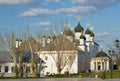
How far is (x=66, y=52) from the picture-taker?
233 ft

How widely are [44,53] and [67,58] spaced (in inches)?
638

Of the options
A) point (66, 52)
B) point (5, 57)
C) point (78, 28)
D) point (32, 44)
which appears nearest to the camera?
point (32, 44)

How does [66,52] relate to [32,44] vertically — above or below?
below

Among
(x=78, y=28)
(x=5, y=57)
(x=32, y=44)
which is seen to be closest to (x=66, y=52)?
(x=32, y=44)

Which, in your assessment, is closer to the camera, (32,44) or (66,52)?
(32,44)

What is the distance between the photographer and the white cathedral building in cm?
6794

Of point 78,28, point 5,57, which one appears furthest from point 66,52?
point 78,28

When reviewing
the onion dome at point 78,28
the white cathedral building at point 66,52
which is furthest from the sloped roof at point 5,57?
the onion dome at point 78,28

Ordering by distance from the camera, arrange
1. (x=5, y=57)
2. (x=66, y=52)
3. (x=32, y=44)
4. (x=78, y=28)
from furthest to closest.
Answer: (x=78, y=28) < (x=5, y=57) < (x=66, y=52) < (x=32, y=44)

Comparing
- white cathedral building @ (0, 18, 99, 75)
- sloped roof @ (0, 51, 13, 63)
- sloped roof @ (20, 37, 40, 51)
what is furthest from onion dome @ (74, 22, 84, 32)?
sloped roof @ (20, 37, 40, 51)

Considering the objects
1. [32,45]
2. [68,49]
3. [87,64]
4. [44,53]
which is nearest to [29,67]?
[32,45]

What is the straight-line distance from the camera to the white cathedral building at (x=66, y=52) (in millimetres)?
67938

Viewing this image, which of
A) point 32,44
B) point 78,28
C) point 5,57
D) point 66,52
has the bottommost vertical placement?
point 5,57

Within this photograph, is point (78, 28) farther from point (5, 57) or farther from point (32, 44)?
point (32, 44)
